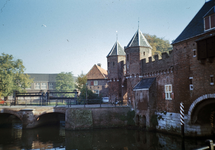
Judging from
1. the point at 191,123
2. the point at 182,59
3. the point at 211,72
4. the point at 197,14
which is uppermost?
the point at 197,14

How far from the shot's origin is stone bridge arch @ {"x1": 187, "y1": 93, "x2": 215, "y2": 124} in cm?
1375

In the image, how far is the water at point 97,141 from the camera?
46.4ft

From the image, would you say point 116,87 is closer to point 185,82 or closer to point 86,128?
point 86,128

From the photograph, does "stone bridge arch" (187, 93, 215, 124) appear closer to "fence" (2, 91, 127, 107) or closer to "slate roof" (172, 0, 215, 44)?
"slate roof" (172, 0, 215, 44)

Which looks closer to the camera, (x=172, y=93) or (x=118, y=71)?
(x=172, y=93)

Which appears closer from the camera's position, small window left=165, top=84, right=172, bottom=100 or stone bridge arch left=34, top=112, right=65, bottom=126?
small window left=165, top=84, right=172, bottom=100

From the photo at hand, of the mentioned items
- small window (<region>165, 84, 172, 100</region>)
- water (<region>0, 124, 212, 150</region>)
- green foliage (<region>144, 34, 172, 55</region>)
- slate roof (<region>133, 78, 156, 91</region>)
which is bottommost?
water (<region>0, 124, 212, 150</region>)

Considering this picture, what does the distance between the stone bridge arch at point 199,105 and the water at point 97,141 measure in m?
1.62

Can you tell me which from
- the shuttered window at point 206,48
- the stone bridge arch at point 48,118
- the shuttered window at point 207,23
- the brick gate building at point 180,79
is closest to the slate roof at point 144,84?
the brick gate building at point 180,79

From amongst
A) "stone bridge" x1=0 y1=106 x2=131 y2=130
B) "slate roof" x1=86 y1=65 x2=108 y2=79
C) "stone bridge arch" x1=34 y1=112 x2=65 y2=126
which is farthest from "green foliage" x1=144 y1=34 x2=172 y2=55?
"stone bridge arch" x1=34 y1=112 x2=65 y2=126

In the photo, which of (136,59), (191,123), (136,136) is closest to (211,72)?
(191,123)

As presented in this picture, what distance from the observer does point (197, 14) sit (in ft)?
54.2

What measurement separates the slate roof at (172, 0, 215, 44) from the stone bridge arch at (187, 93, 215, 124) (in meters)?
4.95

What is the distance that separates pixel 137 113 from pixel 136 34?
10185 mm
